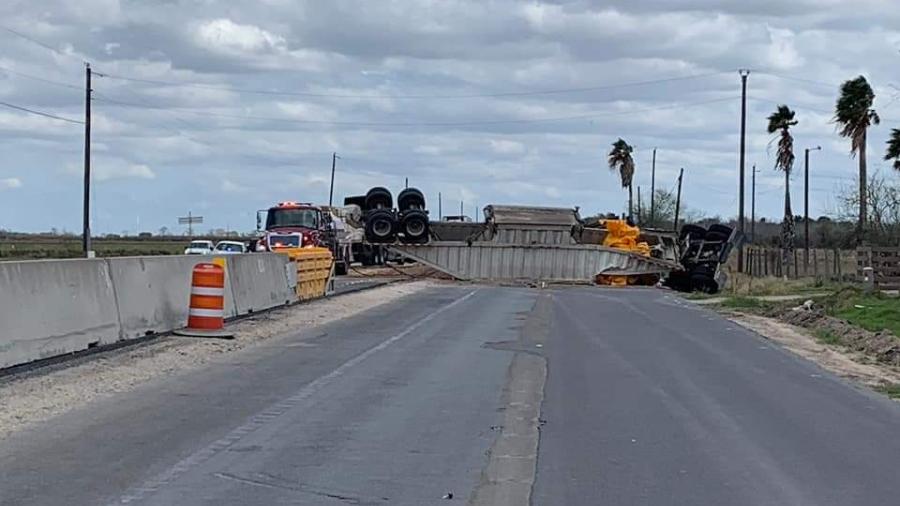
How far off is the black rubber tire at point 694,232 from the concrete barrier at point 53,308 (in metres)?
37.1

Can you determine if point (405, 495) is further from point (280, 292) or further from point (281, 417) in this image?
point (280, 292)

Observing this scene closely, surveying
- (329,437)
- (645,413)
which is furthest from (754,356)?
(329,437)

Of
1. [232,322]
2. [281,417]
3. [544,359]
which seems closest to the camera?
[281,417]

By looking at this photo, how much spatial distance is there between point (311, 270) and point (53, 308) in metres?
16.9

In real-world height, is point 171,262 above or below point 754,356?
above

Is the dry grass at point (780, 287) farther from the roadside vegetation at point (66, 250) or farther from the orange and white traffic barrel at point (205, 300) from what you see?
the orange and white traffic barrel at point (205, 300)

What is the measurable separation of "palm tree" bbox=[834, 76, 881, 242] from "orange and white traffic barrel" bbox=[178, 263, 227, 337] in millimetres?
42237

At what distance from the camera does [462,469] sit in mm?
9492

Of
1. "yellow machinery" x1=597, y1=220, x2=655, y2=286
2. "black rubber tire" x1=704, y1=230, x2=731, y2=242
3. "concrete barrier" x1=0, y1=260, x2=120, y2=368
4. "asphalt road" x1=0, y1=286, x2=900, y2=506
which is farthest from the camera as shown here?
"yellow machinery" x1=597, y1=220, x2=655, y2=286

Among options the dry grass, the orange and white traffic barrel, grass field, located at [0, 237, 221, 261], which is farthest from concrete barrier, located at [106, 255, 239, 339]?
grass field, located at [0, 237, 221, 261]

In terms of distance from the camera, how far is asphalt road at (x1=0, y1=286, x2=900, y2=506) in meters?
8.76

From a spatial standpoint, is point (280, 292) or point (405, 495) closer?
point (405, 495)

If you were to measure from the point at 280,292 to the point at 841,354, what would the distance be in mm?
12974

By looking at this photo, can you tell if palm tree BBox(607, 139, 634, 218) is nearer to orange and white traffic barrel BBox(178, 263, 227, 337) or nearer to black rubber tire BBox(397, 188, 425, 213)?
black rubber tire BBox(397, 188, 425, 213)
